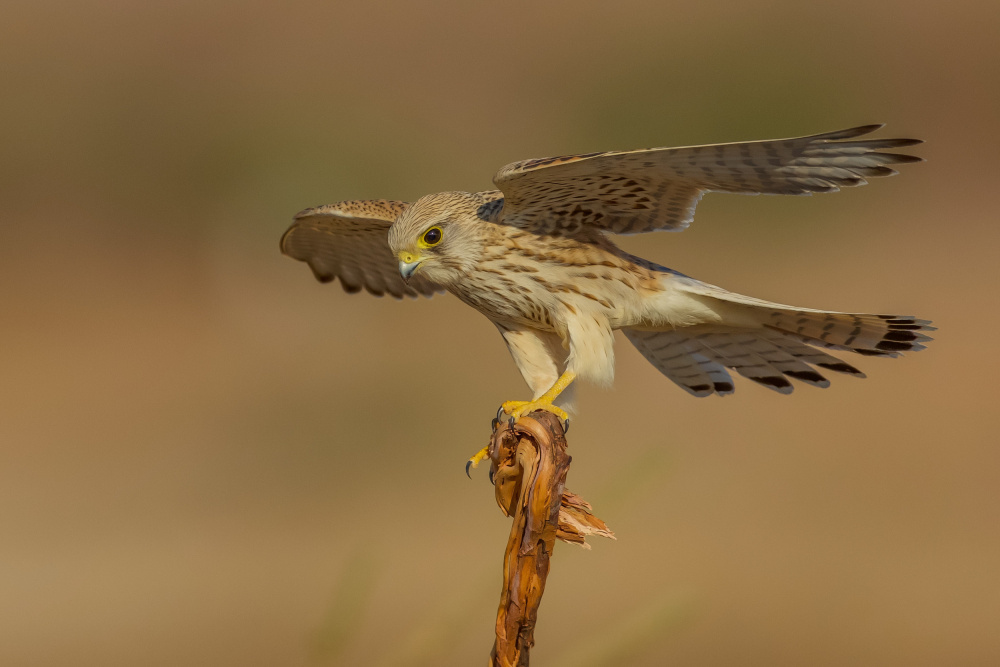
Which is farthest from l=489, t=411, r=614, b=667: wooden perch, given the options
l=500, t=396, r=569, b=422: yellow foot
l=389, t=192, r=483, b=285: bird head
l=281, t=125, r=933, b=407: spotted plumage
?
l=389, t=192, r=483, b=285: bird head

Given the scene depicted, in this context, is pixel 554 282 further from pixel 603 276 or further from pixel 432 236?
pixel 432 236

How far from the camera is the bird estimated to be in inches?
93.0

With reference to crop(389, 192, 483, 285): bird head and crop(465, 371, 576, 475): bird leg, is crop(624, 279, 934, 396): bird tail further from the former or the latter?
crop(389, 192, 483, 285): bird head

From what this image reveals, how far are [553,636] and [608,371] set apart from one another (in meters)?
4.76

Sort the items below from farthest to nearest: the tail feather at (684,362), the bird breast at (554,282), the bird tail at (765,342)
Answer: the tail feather at (684,362), the bird breast at (554,282), the bird tail at (765,342)

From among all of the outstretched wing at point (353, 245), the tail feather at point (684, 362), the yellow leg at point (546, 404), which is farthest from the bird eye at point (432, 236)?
the tail feather at point (684, 362)

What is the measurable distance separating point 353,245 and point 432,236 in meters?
0.82

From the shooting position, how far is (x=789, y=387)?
2820mm

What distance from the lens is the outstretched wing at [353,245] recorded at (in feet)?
9.88

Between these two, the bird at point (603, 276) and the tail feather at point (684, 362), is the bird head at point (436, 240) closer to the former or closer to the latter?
the bird at point (603, 276)

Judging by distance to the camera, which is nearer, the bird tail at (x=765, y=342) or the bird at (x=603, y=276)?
the bird at (x=603, y=276)

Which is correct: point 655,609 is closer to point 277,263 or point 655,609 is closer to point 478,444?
point 478,444

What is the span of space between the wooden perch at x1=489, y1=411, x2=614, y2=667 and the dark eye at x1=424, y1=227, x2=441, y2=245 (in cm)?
71

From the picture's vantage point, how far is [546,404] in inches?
94.5
